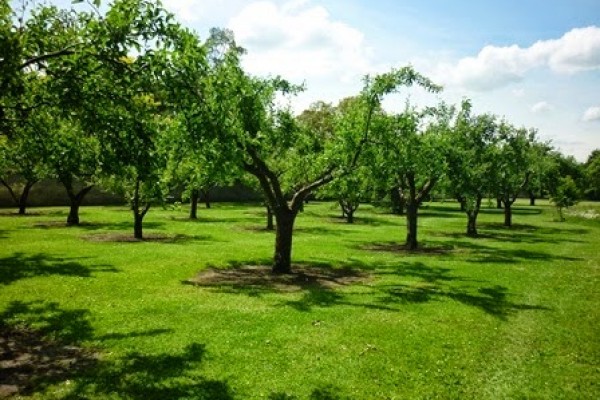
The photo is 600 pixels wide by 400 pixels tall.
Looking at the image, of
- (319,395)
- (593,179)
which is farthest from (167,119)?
(593,179)

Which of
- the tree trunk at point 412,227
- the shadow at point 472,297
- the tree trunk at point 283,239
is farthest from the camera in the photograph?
the tree trunk at point 412,227

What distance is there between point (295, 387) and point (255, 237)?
99.9 feet

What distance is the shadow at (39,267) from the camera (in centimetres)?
2434

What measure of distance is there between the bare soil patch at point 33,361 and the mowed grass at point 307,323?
17 cm

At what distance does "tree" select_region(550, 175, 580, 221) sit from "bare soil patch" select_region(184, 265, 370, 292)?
2379 inches

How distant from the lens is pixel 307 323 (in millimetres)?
18328

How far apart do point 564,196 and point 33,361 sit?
266 ft

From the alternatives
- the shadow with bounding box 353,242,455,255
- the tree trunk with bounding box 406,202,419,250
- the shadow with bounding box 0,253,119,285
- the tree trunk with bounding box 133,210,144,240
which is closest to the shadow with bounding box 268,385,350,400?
the shadow with bounding box 0,253,119,285

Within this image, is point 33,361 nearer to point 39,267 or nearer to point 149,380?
point 149,380

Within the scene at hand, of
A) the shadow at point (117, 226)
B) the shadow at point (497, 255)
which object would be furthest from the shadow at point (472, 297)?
the shadow at point (117, 226)

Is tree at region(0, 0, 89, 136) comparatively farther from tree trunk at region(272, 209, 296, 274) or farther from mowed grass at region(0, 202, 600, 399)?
tree trunk at region(272, 209, 296, 274)

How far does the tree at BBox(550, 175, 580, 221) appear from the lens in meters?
76.6

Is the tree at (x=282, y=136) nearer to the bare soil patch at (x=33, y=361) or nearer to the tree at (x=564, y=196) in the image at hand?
the bare soil patch at (x=33, y=361)

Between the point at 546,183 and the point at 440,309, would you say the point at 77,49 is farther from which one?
the point at 546,183
